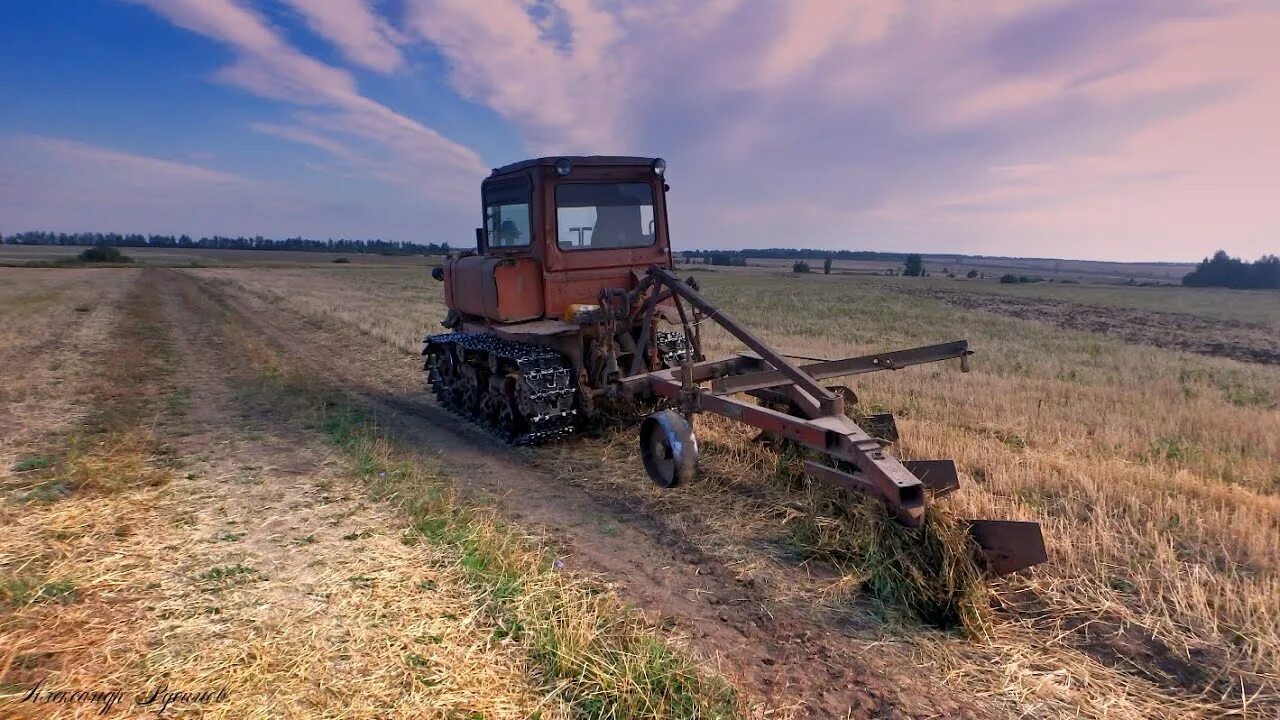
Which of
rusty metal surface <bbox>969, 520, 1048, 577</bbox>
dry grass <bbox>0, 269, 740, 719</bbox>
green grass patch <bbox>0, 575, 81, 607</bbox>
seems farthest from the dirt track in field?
green grass patch <bbox>0, 575, 81, 607</bbox>

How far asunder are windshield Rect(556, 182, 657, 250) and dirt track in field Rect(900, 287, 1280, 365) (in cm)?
1844

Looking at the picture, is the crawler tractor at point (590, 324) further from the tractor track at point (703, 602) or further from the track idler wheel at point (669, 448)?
the tractor track at point (703, 602)

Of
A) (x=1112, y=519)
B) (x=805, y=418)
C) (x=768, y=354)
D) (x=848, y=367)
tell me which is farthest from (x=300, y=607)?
(x=1112, y=519)

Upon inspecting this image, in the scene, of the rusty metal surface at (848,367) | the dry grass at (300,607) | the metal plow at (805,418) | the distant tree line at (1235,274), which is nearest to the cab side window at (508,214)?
the metal plow at (805,418)

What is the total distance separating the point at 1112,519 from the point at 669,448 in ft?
11.1

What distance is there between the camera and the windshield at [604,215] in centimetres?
823

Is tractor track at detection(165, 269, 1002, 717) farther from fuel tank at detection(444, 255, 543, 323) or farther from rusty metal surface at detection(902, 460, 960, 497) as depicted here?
fuel tank at detection(444, 255, 543, 323)

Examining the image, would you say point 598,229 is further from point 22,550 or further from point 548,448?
point 22,550

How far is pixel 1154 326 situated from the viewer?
92.6 ft

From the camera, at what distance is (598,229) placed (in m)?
8.49

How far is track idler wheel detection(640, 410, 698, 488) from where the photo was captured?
6008 millimetres

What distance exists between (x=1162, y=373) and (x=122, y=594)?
16.7 m

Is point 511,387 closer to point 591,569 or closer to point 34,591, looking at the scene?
point 591,569

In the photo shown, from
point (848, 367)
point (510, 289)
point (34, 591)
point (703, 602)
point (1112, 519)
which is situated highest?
point (510, 289)
